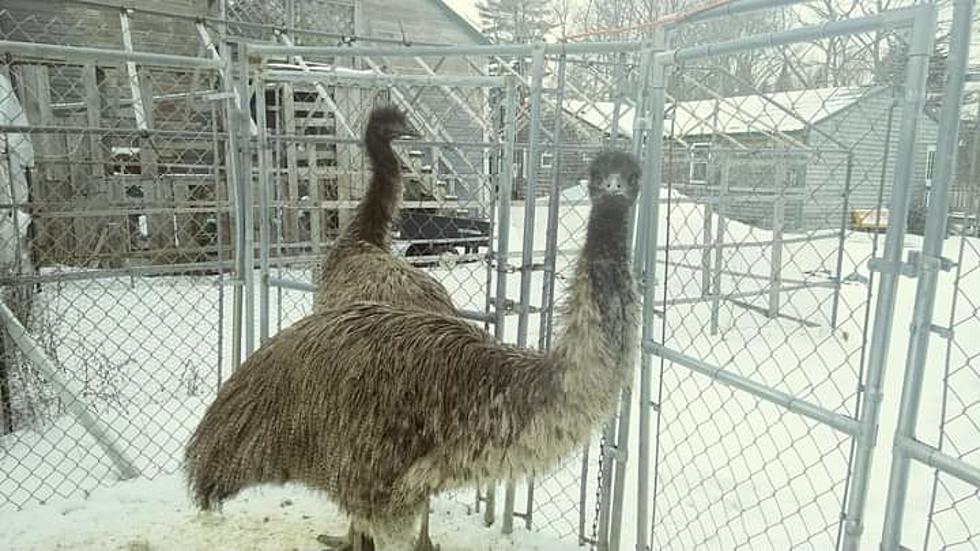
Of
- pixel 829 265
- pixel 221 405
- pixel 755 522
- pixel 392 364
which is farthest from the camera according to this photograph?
pixel 829 265

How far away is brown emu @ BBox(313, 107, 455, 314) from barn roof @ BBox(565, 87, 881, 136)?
153cm

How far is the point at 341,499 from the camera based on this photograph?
270 centimetres

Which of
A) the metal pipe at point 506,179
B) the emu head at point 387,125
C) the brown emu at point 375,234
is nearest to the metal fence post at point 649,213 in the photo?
the metal pipe at point 506,179

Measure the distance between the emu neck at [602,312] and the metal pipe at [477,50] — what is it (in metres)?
0.86

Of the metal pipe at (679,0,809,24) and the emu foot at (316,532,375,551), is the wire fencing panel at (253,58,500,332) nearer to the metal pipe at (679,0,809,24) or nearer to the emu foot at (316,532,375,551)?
the emu foot at (316,532,375,551)

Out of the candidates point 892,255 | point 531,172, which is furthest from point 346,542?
point 892,255

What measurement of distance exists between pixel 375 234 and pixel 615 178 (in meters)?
2.32

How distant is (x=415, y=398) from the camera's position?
8.46 feet

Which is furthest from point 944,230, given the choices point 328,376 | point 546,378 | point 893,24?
point 328,376

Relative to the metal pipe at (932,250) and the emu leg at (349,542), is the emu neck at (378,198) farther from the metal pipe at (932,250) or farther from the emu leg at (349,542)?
the metal pipe at (932,250)

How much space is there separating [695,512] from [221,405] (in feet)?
8.19

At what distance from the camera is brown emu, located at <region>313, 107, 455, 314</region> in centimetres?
399

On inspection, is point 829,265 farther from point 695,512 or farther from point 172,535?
point 172,535

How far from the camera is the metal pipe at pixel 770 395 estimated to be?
211 cm
